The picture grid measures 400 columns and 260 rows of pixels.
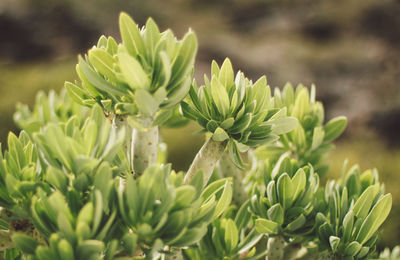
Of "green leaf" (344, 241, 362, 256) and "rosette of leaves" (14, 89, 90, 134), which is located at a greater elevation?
"rosette of leaves" (14, 89, 90, 134)

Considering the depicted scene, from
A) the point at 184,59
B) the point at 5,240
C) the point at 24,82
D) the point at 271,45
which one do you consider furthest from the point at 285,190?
the point at 271,45

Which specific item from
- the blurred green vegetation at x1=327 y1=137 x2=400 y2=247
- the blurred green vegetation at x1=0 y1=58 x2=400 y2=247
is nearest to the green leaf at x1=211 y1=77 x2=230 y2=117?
the blurred green vegetation at x1=327 y1=137 x2=400 y2=247

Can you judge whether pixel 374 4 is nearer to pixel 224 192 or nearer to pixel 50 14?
pixel 50 14

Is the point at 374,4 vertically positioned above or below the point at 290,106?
above

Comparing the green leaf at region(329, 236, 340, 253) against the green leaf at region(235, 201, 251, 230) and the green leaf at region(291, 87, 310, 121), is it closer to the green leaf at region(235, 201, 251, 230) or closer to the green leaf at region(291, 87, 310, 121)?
the green leaf at region(235, 201, 251, 230)

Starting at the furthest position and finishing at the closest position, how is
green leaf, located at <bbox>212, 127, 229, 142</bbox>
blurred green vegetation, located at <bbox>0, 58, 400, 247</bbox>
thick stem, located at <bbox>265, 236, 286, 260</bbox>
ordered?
blurred green vegetation, located at <bbox>0, 58, 400, 247</bbox>
thick stem, located at <bbox>265, 236, 286, 260</bbox>
green leaf, located at <bbox>212, 127, 229, 142</bbox>

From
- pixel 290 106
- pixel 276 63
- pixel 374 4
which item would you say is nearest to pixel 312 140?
pixel 290 106

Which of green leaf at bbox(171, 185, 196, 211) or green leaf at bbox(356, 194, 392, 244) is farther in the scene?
green leaf at bbox(356, 194, 392, 244)
